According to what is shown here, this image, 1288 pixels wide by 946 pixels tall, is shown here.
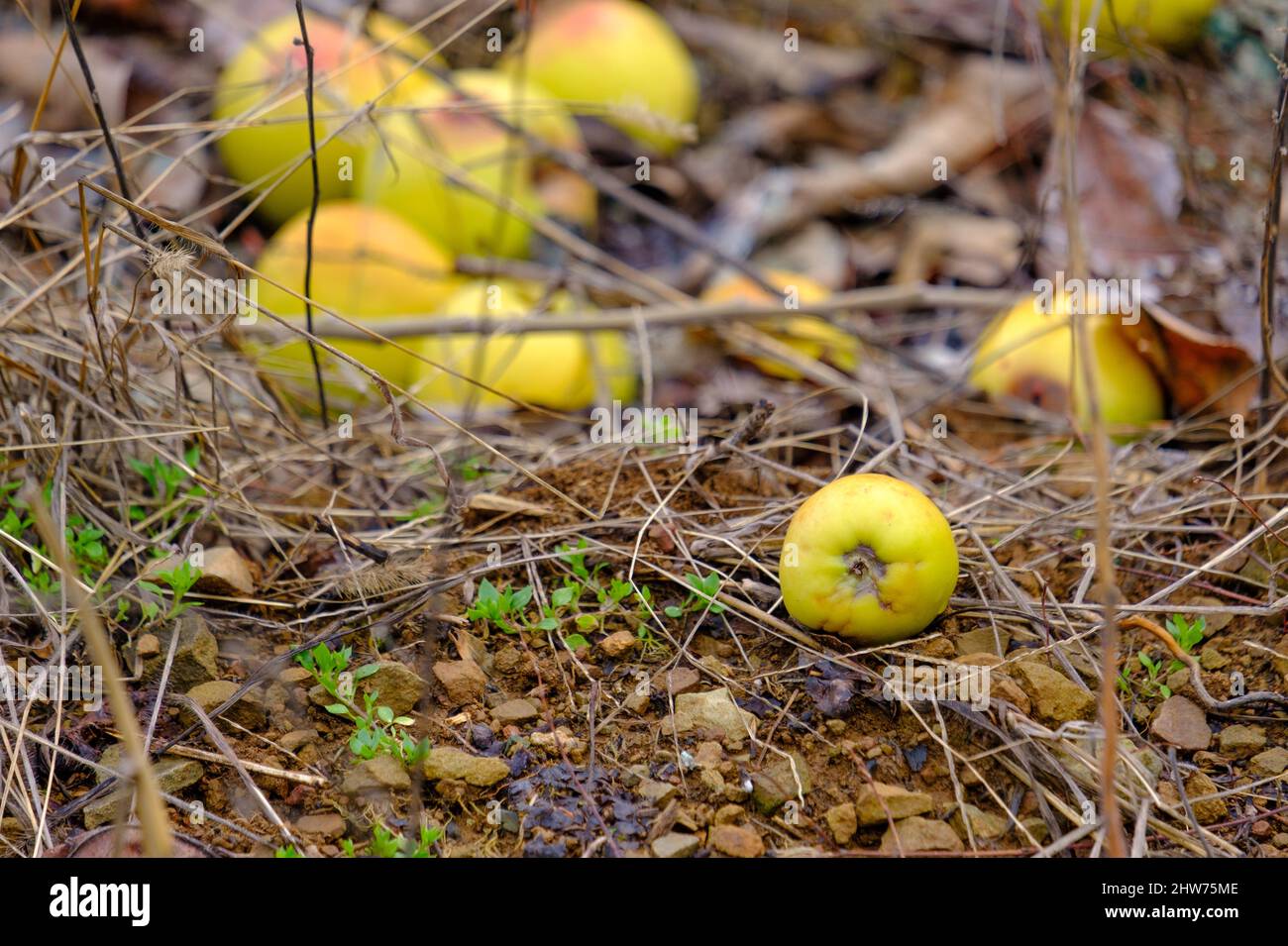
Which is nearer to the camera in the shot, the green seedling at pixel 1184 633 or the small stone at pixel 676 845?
the small stone at pixel 676 845

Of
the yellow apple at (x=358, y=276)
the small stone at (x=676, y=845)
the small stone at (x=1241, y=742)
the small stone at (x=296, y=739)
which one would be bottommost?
the small stone at (x=676, y=845)

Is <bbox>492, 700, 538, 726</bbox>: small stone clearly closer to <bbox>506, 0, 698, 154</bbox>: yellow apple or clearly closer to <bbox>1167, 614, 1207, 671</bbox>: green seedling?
<bbox>1167, 614, 1207, 671</bbox>: green seedling

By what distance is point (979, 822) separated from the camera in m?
1.47

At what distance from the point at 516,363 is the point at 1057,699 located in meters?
1.53

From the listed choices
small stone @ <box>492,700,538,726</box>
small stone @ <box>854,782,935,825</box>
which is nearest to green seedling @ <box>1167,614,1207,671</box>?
small stone @ <box>854,782,935,825</box>

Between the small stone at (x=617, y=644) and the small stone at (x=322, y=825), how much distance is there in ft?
1.40

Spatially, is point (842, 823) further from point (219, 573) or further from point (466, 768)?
point (219, 573)

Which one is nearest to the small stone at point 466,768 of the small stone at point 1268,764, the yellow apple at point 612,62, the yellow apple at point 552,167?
the small stone at point 1268,764

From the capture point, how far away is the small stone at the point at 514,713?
1.60m

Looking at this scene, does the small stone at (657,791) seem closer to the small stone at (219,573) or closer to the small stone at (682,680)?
the small stone at (682,680)

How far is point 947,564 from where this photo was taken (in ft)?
5.18
